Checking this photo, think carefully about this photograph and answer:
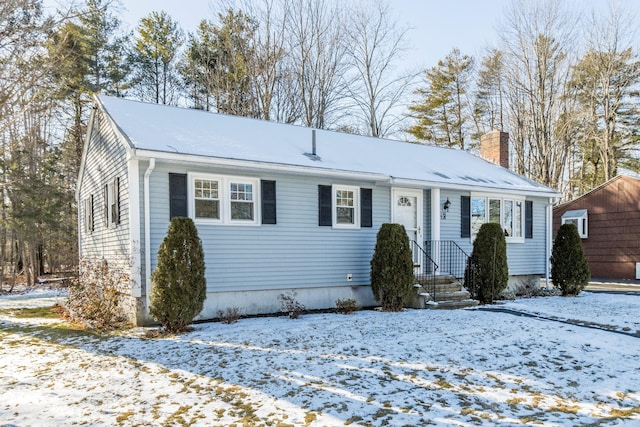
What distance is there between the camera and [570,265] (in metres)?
12.0

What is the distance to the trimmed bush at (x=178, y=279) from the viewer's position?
709cm

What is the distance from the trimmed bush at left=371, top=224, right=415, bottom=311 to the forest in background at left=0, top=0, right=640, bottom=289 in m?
13.2

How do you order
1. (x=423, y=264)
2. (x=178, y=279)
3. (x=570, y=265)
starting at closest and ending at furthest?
1. (x=178, y=279)
2. (x=423, y=264)
3. (x=570, y=265)

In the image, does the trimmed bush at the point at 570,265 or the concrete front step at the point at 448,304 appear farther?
the trimmed bush at the point at 570,265

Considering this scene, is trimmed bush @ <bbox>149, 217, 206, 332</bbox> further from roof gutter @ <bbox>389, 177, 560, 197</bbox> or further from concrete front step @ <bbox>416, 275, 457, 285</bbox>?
concrete front step @ <bbox>416, 275, 457, 285</bbox>

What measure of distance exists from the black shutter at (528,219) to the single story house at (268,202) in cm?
5

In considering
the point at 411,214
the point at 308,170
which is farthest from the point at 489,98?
the point at 308,170

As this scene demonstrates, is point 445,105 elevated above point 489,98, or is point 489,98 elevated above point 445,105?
point 489,98

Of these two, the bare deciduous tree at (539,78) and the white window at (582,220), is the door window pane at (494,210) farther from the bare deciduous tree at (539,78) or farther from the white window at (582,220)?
the bare deciduous tree at (539,78)

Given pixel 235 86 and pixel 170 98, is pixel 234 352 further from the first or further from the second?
pixel 170 98

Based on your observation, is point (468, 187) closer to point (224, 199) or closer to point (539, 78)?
point (224, 199)

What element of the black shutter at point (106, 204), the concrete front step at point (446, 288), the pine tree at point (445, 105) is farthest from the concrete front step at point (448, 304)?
the pine tree at point (445, 105)

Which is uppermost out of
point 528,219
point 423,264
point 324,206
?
point 324,206

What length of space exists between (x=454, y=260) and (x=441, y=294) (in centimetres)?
185
